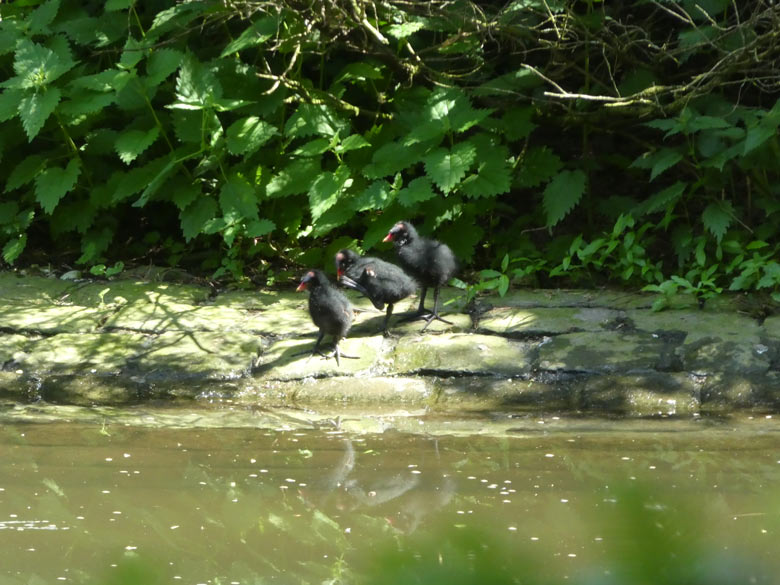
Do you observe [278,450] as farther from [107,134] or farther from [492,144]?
[107,134]

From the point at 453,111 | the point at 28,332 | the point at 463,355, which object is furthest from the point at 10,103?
the point at 463,355

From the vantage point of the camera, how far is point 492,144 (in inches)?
295

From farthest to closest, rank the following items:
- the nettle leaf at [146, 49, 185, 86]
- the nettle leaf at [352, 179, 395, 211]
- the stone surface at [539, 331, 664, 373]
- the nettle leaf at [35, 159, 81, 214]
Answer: the nettle leaf at [35, 159, 81, 214], the nettle leaf at [146, 49, 185, 86], the nettle leaf at [352, 179, 395, 211], the stone surface at [539, 331, 664, 373]

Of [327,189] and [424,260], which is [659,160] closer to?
[424,260]

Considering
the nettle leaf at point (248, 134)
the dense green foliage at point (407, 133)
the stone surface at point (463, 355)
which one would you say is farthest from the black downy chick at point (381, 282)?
the nettle leaf at point (248, 134)

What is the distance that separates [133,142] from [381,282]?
8.06ft

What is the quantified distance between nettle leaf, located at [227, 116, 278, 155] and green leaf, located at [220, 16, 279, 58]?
52 centimetres

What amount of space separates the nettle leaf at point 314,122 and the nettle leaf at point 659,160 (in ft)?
7.04

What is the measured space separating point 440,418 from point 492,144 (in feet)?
8.84

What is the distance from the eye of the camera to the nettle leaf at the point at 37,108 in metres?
7.46

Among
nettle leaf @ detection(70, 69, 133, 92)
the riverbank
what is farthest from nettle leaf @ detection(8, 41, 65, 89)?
the riverbank

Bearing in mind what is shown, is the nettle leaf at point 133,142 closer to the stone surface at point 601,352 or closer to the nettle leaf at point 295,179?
the nettle leaf at point 295,179

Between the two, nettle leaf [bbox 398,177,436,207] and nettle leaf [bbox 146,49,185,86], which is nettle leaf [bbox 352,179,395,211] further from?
nettle leaf [bbox 146,49,185,86]

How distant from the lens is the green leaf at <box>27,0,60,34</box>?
7.96m
